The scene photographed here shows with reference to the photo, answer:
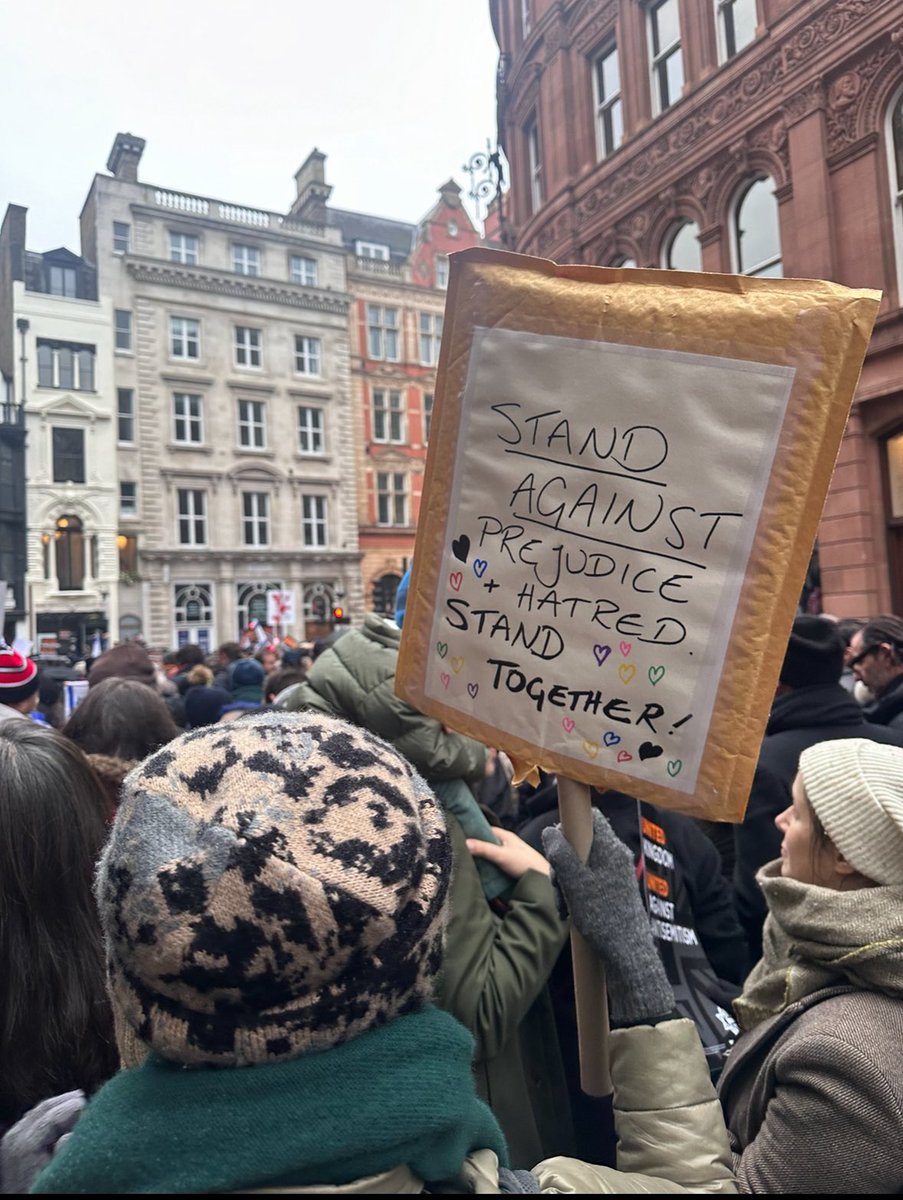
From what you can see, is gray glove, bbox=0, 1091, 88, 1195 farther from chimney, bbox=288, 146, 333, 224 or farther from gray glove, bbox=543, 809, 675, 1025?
chimney, bbox=288, 146, 333, 224

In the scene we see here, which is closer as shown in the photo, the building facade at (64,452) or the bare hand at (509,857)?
the bare hand at (509,857)

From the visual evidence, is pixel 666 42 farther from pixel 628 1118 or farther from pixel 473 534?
pixel 628 1118

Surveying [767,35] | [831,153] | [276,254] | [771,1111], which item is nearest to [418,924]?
[771,1111]

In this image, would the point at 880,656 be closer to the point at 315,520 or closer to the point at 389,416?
the point at 315,520

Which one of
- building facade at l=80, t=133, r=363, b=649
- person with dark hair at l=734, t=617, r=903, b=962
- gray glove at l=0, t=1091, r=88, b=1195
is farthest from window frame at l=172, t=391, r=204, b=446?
gray glove at l=0, t=1091, r=88, b=1195

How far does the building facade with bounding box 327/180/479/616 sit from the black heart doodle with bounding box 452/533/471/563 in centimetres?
3289

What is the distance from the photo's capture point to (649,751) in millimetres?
1429

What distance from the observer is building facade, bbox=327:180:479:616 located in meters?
35.4

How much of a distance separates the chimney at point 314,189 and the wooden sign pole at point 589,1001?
132 ft

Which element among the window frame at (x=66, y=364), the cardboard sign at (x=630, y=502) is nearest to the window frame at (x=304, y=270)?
the window frame at (x=66, y=364)

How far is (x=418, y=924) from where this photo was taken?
1032 mm

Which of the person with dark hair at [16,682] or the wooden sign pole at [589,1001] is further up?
the person with dark hair at [16,682]

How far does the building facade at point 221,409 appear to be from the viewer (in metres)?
30.6

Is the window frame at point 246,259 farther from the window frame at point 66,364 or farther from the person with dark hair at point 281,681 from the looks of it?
the person with dark hair at point 281,681
